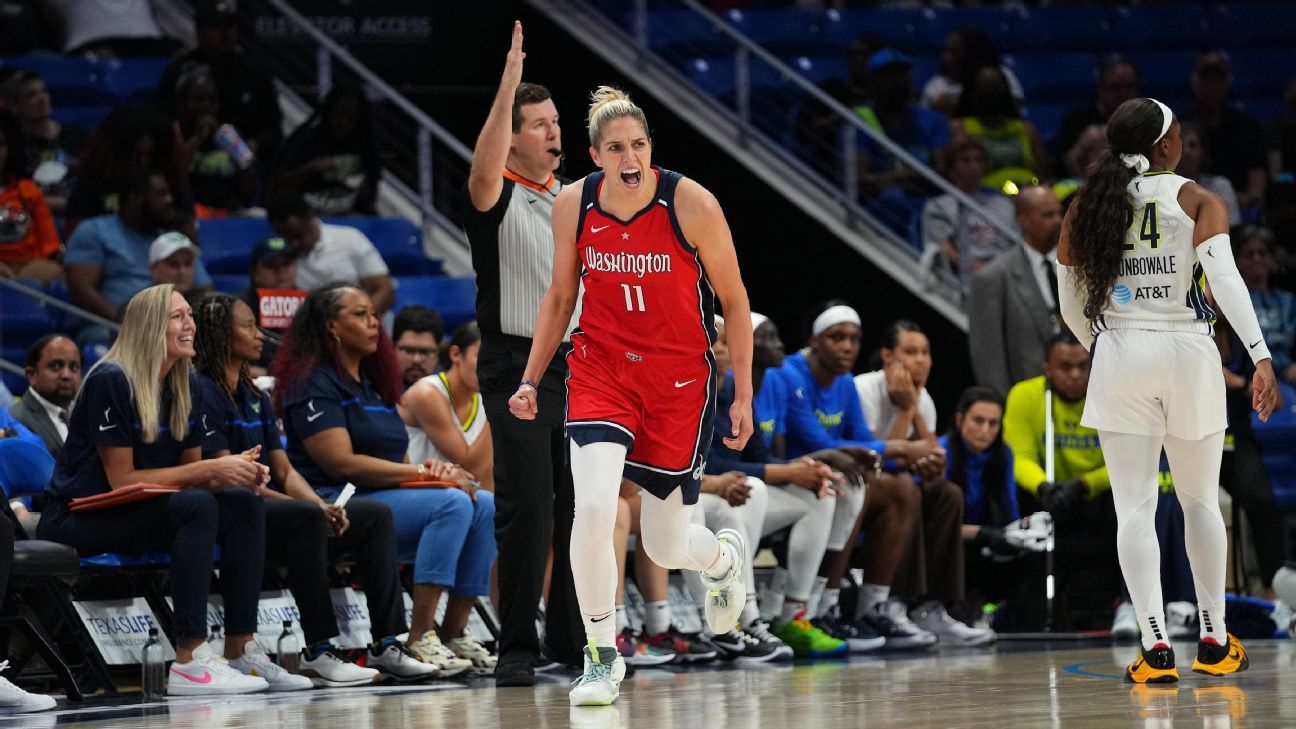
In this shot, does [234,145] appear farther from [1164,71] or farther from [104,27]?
[1164,71]

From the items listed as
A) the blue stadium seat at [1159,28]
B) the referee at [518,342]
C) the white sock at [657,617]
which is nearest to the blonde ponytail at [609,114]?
the referee at [518,342]

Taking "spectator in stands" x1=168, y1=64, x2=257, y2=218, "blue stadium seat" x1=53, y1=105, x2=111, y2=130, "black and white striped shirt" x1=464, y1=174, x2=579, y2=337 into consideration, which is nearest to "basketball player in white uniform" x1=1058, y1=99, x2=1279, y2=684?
"black and white striped shirt" x1=464, y1=174, x2=579, y2=337

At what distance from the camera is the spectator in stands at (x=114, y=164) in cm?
955

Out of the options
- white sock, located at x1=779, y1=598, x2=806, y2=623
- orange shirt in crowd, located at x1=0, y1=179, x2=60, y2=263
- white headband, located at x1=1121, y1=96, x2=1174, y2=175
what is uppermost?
orange shirt in crowd, located at x1=0, y1=179, x2=60, y2=263

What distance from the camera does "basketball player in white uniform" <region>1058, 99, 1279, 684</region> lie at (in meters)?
5.88

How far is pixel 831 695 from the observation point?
5.77 m

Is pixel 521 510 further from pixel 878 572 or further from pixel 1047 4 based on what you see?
pixel 1047 4

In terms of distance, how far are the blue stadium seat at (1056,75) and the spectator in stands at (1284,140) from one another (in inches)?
52.7

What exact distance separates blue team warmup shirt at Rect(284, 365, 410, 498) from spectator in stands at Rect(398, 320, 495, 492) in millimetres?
329

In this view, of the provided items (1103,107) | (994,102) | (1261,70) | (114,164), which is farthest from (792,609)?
(1261,70)

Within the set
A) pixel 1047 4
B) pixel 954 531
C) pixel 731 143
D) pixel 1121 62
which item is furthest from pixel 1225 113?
pixel 954 531

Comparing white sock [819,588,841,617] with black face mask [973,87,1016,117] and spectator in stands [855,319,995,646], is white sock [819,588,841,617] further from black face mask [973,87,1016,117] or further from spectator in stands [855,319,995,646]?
black face mask [973,87,1016,117]

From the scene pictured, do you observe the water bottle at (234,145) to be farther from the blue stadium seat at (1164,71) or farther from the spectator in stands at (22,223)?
the blue stadium seat at (1164,71)

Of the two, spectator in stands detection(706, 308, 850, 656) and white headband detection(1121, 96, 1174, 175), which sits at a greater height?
white headband detection(1121, 96, 1174, 175)
